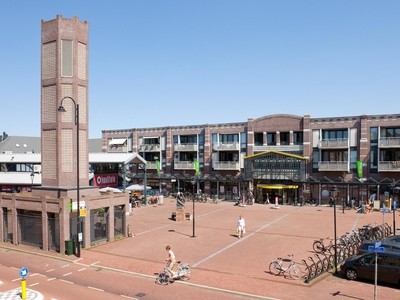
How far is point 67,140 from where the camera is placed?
2344 centimetres

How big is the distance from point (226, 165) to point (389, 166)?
20372 millimetres

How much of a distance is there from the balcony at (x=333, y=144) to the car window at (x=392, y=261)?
3027cm

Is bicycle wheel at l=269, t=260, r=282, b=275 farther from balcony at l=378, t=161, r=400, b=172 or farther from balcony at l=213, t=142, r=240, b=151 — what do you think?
balcony at l=213, t=142, r=240, b=151

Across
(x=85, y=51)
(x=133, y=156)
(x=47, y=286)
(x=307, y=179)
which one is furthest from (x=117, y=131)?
(x=47, y=286)

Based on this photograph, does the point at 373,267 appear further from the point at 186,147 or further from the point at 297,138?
the point at 186,147

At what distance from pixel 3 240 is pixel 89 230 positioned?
6.90 meters

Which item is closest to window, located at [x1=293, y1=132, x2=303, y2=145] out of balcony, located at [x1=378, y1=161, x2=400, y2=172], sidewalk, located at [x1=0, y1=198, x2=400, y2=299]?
balcony, located at [x1=378, y1=161, x2=400, y2=172]

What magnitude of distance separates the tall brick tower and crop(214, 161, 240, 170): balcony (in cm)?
2923

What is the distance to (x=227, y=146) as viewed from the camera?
51.5 metres

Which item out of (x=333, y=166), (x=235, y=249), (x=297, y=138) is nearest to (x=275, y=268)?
(x=235, y=249)

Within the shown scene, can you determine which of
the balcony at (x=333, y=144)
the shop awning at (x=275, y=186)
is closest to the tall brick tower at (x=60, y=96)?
the shop awning at (x=275, y=186)

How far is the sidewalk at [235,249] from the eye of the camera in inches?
603

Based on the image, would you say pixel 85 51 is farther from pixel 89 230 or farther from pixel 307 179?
pixel 307 179

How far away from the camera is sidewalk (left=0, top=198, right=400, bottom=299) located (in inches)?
603
